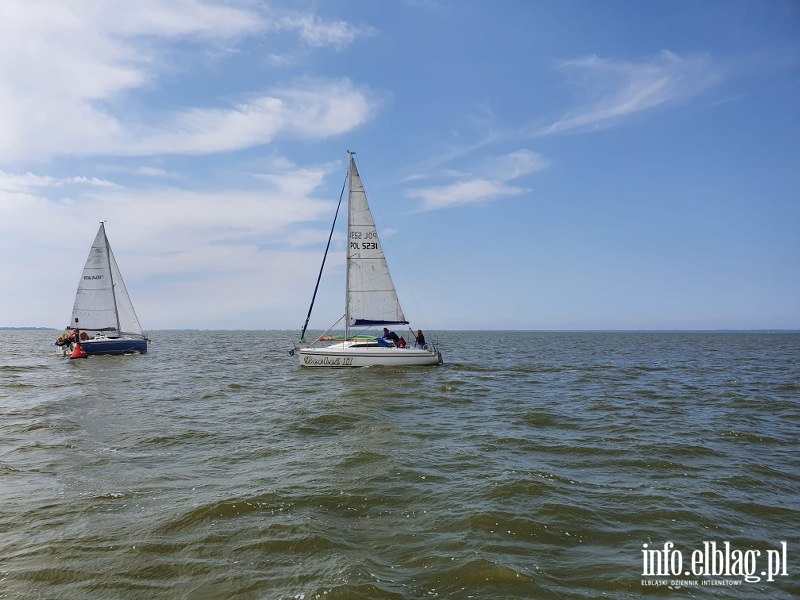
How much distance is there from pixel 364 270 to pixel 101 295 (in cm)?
2727

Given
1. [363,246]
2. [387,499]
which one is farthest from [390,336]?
[387,499]

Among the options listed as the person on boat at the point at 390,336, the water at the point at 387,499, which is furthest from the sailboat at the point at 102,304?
the water at the point at 387,499

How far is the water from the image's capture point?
544 cm

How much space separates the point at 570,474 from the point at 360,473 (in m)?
4.07

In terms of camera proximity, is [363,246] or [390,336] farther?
[390,336]

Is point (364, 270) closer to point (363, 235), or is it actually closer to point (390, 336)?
point (363, 235)

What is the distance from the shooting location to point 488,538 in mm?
6500

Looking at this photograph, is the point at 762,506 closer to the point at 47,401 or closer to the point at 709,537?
the point at 709,537

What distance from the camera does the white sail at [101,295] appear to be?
139ft

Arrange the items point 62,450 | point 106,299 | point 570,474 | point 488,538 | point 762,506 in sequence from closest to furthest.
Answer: point 488,538 → point 762,506 → point 570,474 → point 62,450 → point 106,299

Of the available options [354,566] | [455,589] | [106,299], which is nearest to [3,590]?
[354,566]

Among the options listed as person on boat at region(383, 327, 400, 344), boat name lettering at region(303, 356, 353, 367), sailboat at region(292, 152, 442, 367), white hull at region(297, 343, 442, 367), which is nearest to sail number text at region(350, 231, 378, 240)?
sailboat at region(292, 152, 442, 367)

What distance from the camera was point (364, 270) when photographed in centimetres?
2983

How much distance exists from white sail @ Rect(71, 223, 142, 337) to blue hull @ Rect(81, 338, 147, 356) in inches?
97.0
